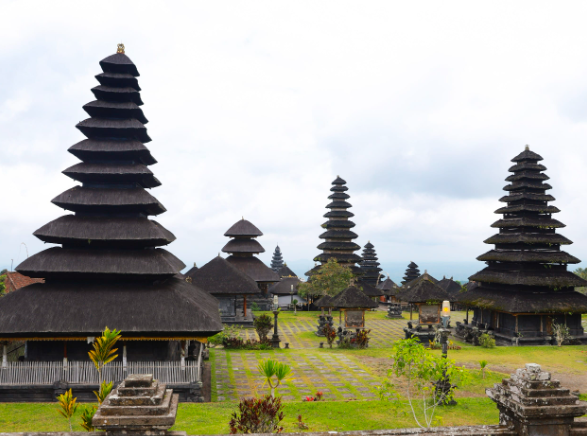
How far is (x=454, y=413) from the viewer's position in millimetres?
13617

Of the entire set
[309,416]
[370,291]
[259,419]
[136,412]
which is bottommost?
[309,416]

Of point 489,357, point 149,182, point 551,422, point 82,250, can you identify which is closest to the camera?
point 551,422

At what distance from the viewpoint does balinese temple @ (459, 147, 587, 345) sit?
27.8 meters

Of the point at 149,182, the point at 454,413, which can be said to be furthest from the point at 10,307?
the point at 454,413

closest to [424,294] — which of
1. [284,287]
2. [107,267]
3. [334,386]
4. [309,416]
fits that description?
[334,386]

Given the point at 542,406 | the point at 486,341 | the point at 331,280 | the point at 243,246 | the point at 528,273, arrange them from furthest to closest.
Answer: the point at 243,246
the point at 331,280
the point at 528,273
the point at 486,341
the point at 542,406

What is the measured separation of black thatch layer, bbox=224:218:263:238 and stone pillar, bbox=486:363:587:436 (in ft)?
121

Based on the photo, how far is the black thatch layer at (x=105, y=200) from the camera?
17734 mm

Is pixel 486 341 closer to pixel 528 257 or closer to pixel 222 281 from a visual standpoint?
pixel 528 257

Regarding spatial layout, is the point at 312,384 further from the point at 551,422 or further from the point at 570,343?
the point at 570,343

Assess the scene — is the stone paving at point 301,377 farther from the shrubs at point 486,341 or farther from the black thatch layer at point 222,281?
the shrubs at point 486,341

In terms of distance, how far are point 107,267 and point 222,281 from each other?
18.2m

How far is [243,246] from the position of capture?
42.6 meters

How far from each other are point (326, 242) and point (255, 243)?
379 inches
